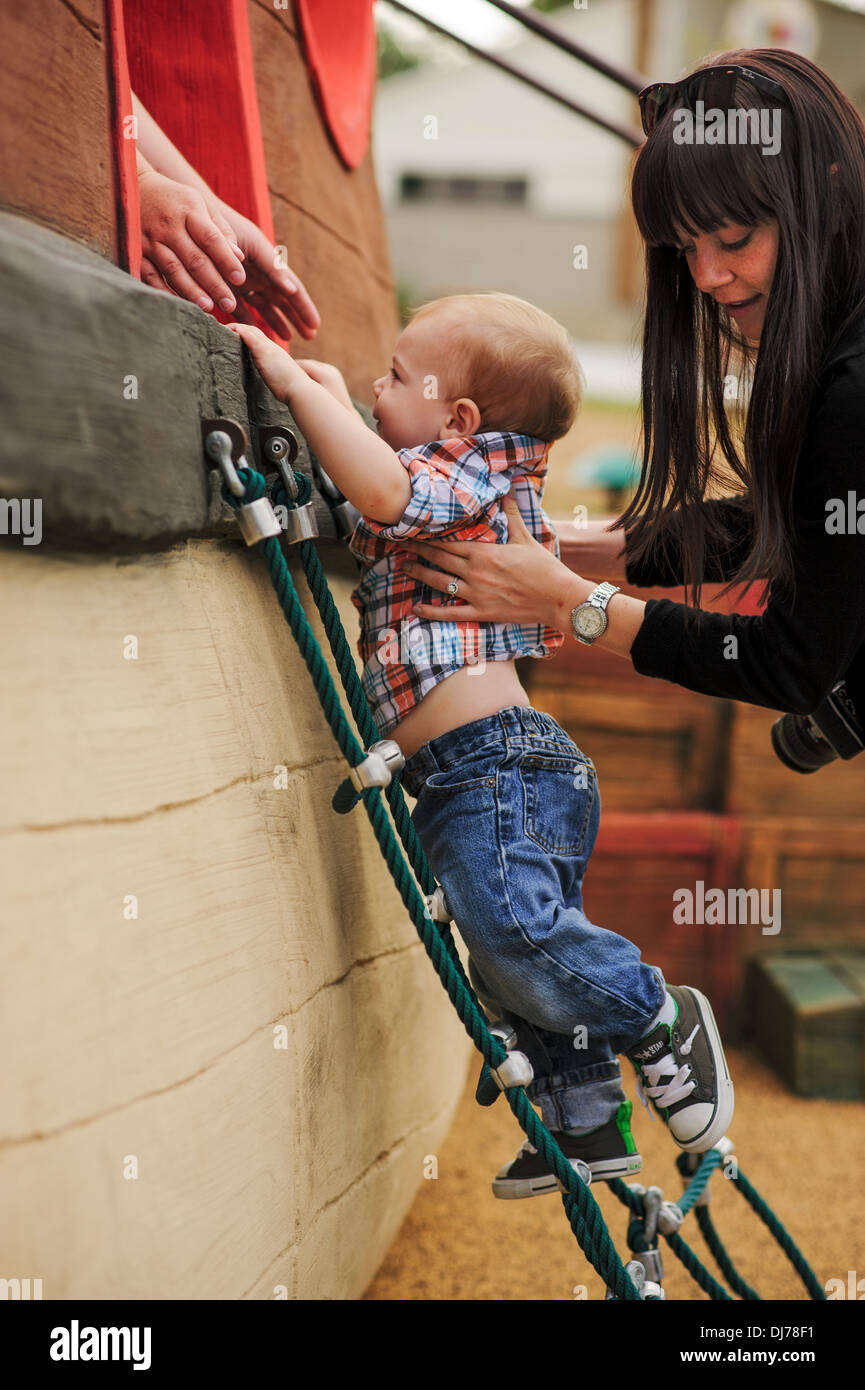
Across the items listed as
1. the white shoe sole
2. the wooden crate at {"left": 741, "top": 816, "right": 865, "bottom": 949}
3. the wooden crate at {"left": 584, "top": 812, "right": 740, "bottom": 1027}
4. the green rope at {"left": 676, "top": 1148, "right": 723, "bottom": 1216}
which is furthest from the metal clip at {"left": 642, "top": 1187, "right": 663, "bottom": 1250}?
the wooden crate at {"left": 741, "top": 816, "right": 865, "bottom": 949}

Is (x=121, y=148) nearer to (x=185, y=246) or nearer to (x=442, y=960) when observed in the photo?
(x=185, y=246)

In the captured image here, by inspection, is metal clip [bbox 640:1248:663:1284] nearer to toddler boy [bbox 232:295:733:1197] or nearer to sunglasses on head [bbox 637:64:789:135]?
toddler boy [bbox 232:295:733:1197]

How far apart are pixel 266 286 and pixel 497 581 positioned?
1.81ft

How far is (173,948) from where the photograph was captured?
45.8 inches

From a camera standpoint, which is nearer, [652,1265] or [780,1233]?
[652,1265]

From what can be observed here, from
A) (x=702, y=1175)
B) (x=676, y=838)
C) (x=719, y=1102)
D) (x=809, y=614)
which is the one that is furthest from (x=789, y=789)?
(x=809, y=614)

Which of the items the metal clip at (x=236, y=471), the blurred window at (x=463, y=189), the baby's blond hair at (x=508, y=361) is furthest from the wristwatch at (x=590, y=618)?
the blurred window at (x=463, y=189)

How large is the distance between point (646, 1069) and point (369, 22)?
2.24m

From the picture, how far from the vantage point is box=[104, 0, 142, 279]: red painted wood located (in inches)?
50.0

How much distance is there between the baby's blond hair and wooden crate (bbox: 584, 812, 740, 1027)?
214 cm

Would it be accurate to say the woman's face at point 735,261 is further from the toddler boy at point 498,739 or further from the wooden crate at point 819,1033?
the wooden crate at point 819,1033

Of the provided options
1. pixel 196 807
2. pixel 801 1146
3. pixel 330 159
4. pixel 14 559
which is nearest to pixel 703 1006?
pixel 196 807

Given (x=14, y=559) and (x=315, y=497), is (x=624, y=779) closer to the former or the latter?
(x=315, y=497)

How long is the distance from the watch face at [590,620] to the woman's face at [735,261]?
0.44 metres
